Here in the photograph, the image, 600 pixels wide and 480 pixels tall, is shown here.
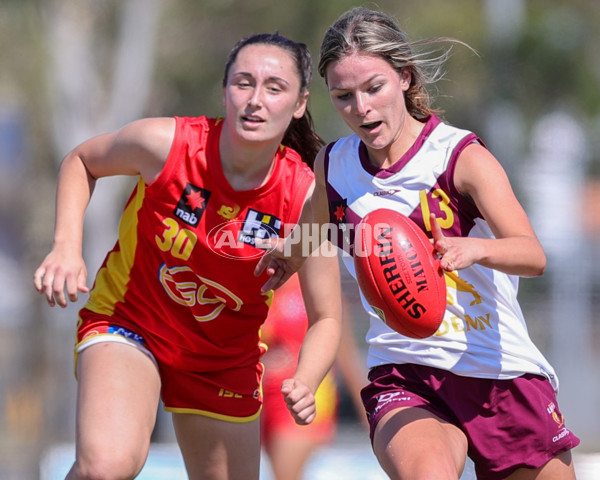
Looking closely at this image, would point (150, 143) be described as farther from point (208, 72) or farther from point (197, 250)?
point (208, 72)

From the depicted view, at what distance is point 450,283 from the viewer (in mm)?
3336

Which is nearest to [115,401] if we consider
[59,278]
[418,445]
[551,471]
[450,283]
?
[59,278]

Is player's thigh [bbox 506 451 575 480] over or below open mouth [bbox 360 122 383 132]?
below

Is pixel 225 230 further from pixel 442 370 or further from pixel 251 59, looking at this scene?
pixel 442 370

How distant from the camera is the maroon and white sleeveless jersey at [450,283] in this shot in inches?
130

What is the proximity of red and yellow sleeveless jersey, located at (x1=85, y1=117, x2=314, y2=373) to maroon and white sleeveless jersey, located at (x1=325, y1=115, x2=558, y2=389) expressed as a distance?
46 cm

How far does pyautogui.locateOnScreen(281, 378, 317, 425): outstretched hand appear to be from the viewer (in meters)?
3.41

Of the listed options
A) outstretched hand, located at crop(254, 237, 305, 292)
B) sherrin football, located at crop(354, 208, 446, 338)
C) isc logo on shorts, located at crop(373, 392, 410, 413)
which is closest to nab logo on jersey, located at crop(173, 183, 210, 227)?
outstretched hand, located at crop(254, 237, 305, 292)

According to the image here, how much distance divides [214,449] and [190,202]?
996 millimetres

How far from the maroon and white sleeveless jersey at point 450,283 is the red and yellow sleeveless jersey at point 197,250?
1.50 feet

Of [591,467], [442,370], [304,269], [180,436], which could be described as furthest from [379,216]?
[591,467]

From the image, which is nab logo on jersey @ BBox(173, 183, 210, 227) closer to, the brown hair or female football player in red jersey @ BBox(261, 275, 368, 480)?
the brown hair

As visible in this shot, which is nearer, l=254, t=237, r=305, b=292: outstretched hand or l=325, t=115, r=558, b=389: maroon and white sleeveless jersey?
l=325, t=115, r=558, b=389: maroon and white sleeveless jersey

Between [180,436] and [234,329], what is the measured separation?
51 cm
